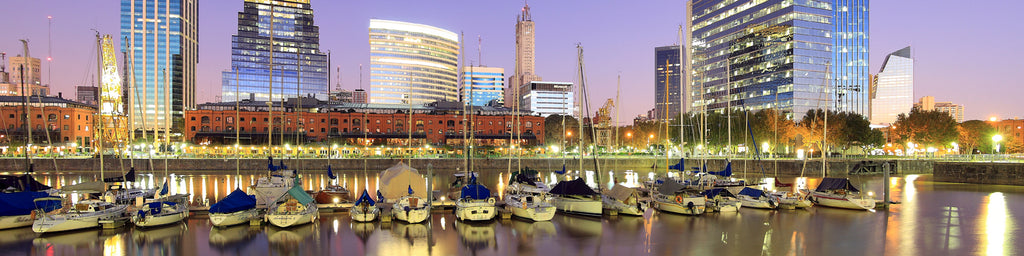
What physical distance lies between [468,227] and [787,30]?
134503 millimetres

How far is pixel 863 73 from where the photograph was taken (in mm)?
158375

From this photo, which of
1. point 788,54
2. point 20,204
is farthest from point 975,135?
point 20,204

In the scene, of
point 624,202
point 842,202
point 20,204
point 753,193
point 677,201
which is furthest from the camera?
point 753,193

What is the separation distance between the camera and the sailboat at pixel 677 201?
1574 inches

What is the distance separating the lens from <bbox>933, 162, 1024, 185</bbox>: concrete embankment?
64000 mm

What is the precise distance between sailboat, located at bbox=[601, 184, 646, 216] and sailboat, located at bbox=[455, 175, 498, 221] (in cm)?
836

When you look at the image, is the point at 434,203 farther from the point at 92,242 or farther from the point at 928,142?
the point at 928,142

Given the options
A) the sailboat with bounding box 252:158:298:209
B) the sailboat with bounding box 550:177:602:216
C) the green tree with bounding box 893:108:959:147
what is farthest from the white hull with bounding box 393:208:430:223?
the green tree with bounding box 893:108:959:147

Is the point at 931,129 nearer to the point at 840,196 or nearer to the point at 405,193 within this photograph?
the point at 840,196

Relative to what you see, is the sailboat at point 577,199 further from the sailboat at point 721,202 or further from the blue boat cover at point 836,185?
the blue boat cover at point 836,185

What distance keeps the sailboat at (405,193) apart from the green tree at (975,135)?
324 feet

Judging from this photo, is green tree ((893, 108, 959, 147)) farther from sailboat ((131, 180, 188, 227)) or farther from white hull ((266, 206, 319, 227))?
sailboat ((131, 180, 188, 227))

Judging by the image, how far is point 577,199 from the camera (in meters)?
39.8

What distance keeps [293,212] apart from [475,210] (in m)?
10.8
